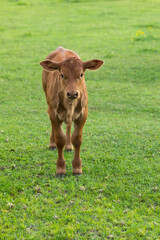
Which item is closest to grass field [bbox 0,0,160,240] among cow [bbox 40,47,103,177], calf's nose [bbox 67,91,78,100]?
cow [bbox 40,47,103,177]

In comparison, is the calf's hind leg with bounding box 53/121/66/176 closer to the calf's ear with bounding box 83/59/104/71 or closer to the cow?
the cow

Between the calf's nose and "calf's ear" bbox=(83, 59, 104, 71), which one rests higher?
"calf's ear" bbox=(83, 59, 104, 71)

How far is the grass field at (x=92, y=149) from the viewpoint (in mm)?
4844

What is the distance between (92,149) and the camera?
23.0 feet

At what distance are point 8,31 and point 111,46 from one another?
18.2ft

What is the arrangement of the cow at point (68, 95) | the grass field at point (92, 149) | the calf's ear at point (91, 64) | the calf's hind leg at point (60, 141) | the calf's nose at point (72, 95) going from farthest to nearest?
the calf's hind leg at point (60, 141), the calf's ear at point (91, 64), the cow at point (68, 95), the calf's nose at point (72, 95), the grass field at point (92, 149)

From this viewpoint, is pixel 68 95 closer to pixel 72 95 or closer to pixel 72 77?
pixel 72 95

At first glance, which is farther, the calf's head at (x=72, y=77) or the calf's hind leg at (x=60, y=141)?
→ the calf's hind leg at (x=60, y=141)

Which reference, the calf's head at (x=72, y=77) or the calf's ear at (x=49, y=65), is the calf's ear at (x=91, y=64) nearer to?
the calf's head at (x=72, y=77)

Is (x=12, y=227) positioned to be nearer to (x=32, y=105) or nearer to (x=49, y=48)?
(x=32, y=105)

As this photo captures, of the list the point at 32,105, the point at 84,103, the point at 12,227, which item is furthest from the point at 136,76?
the point at 12,227

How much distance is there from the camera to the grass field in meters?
4.84

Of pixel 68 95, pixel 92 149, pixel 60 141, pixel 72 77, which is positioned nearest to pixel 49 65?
pixel 72 77

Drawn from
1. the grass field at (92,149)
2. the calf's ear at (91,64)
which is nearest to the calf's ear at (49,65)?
the calf's ear at (91,64)
